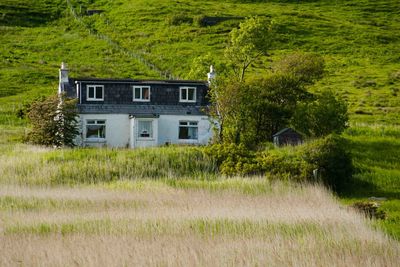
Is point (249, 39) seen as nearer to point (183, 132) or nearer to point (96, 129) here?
point (183, 132)

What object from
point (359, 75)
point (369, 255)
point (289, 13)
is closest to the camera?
point (369, 255)

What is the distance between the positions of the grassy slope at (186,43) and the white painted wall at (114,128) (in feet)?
21.7

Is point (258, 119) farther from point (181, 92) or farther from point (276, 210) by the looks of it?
point (276, 210)

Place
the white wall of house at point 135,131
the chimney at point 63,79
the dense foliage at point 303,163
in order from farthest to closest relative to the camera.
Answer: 1. the chimney at point 63,79
2. the white wall of house at point 135,131
3. the dense foliage at point 303,163

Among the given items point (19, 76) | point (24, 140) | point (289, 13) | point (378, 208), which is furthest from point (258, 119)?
point (289, 13)

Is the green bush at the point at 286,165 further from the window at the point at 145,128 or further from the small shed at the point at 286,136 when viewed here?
the window at the point at 145,128

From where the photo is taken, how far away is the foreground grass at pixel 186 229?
14.8 metres

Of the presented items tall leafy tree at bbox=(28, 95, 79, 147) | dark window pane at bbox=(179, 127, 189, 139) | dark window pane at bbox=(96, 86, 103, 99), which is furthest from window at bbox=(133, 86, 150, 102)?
tall leafy tree at bbox=(28, 95, 79, 147)

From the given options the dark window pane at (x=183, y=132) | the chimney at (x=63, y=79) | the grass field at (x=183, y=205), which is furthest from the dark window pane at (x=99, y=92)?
the grass field at (x=183, y=205)

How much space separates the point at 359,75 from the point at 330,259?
72.4 metres

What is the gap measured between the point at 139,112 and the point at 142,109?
0.50m

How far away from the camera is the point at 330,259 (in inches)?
576

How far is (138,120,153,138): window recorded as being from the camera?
49.4 meters

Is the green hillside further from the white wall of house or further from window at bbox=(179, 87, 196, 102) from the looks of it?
the white wall of house
